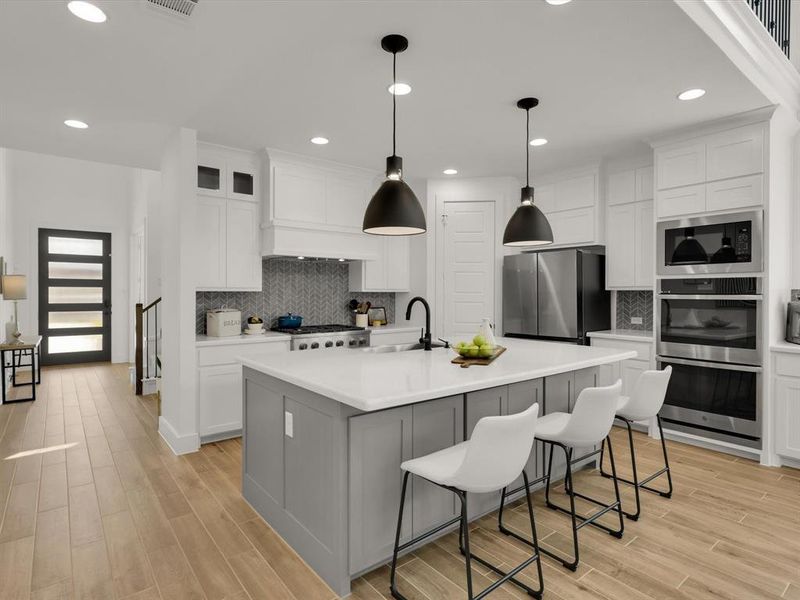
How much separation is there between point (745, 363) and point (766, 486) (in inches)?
35.5

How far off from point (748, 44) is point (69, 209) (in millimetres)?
9340

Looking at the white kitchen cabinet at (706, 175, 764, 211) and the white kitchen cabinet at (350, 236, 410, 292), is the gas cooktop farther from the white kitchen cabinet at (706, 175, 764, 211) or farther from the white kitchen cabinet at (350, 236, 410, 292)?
the white kitchen cabinet at (706, 175, 764, 211)

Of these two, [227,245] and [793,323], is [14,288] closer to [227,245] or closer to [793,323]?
[227,245]

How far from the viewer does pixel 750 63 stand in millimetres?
2842

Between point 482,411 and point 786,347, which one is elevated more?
point 786,347

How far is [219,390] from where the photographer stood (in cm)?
393

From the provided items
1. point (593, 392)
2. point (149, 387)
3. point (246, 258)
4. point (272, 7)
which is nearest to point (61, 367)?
point (149, 387)

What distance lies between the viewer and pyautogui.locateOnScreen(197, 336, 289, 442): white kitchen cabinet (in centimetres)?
385

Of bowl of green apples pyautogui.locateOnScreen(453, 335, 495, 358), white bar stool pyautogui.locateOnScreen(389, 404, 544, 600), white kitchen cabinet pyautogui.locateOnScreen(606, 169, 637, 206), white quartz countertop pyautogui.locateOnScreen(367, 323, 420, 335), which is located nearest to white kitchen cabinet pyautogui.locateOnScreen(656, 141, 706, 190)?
white kitchen cabinet pyautogui.locateOnScreen(606, 169, 637, 206)

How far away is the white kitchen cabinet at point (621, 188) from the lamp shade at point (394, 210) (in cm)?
295

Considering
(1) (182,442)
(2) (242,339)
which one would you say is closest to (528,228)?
(2) (242,339)

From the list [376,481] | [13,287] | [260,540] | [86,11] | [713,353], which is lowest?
[260,540]

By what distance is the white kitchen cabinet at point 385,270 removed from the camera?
17.2ft

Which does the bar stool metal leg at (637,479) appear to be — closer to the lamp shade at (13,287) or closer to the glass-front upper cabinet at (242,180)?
the glass-front upper cabinet at (242,180)
